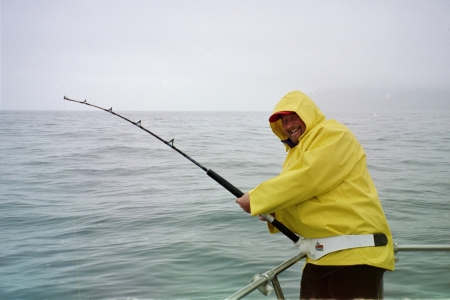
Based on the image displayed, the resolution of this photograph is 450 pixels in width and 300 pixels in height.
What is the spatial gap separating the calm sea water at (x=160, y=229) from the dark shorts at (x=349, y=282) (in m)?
2.59

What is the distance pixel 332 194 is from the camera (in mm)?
1903

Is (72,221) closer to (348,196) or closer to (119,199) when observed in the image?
(119,199)

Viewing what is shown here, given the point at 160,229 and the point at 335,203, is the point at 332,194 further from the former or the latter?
the point at 160,229

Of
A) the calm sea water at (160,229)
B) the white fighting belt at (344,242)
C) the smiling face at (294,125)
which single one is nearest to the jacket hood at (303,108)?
the smiling face at (294,125)

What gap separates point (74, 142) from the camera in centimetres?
2141

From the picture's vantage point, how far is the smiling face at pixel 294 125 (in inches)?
87.3

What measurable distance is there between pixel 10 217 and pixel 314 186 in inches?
314

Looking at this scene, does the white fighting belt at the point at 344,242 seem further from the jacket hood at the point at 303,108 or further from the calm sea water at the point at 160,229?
the calm sea water at the point at 160,229

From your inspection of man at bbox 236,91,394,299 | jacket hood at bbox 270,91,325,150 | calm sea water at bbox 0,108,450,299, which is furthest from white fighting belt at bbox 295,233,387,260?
calm sea water at bbox 0,108,450,299


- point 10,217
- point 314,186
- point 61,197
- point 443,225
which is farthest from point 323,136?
point 61,197

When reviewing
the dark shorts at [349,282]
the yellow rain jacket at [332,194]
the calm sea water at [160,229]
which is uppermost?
the yellow rain jacket at [332,194]

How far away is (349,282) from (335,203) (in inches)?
15.1

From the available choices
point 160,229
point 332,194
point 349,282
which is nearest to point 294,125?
point 332,194

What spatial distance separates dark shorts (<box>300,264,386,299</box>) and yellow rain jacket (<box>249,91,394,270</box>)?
38 millimetres
